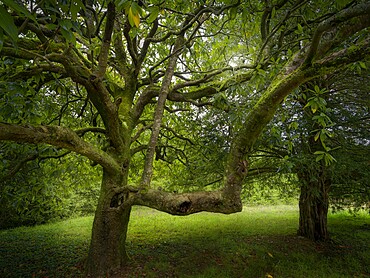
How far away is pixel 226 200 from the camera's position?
287 cm

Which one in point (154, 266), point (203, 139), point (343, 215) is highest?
→ point (203, 139)

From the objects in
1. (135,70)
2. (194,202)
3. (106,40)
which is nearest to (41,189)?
(135,70)

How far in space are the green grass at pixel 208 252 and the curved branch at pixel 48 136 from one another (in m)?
2.78

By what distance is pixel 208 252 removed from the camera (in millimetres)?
6797

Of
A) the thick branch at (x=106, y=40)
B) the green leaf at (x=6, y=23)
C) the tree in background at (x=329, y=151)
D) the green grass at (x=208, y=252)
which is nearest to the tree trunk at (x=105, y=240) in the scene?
the green grass at (x=208, y=252)

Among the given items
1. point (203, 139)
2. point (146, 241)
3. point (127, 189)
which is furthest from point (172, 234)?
point (127, 189)

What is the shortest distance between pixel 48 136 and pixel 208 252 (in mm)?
5367

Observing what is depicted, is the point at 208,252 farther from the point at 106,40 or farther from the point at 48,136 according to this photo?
the point at 106,40

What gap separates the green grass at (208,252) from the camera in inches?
226

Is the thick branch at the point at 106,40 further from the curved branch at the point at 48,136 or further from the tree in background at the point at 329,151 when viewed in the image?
the tree in background at the point at 329,151

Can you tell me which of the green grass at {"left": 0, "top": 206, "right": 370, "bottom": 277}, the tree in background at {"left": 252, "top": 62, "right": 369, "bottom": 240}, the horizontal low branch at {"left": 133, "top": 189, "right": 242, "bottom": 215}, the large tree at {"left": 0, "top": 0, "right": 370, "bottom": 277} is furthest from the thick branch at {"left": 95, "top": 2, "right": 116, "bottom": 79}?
the green grass at {"left": 0, "top": 206, "right": 370, "bottom": 277}

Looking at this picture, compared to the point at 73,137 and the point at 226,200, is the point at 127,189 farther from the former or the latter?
the point at 226,200

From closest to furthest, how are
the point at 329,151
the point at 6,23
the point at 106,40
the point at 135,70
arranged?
the point at 6,23 → the point at 106,40 → the point at 135,70 → the point at 329,151

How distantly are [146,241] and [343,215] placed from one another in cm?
996
